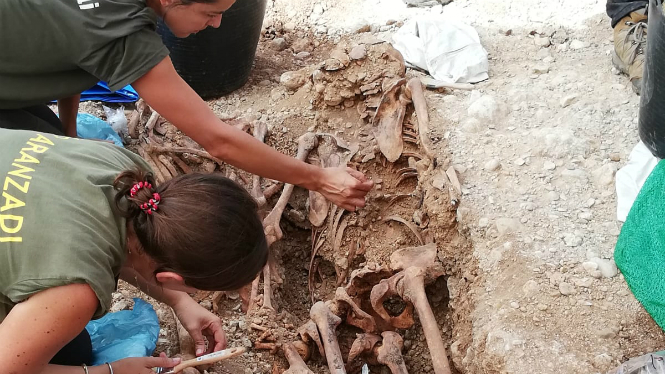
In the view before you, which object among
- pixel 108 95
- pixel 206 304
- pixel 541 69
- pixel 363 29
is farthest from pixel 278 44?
pixel 206 304

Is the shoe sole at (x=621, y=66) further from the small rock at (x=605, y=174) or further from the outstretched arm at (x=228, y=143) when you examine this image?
the outstretched arm at (x=228, y=143)

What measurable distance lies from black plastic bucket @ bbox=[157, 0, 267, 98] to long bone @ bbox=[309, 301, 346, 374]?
1.97 m

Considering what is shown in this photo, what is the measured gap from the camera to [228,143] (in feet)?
7.85

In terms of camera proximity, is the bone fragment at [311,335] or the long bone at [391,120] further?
the long bone at [391,120]

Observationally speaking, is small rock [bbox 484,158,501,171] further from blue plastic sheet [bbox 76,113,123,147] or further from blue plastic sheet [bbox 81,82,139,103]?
blue plastic sheet [bbox 81,82,139,103]

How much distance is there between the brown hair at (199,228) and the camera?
1.70m

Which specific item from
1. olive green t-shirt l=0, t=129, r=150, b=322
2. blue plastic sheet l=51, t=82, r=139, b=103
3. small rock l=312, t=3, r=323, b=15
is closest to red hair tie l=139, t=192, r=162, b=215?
olive green t-shirt l=0, t=129, r=150, b=322

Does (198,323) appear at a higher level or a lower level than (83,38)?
lower

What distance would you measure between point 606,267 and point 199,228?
1655mm

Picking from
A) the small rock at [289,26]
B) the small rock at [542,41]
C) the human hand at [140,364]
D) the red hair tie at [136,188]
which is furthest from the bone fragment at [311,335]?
the small rock at [289,26]

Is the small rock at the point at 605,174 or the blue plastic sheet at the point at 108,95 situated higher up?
the small rock at the point at 605,174

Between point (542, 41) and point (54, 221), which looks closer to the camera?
point (54, 221)

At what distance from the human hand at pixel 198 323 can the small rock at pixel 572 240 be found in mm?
1427

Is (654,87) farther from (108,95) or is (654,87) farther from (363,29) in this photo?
(108,95)
